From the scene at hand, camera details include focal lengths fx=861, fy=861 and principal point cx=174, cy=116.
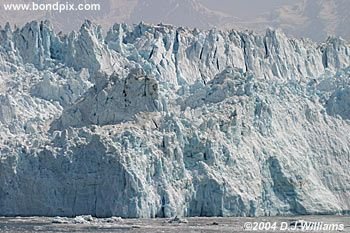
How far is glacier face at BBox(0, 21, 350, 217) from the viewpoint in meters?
36.6

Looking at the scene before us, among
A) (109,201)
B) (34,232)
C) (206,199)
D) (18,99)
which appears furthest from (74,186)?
(18,99)

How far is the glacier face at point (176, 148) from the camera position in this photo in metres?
36.6

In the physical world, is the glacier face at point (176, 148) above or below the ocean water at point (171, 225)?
above

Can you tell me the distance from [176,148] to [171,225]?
21.5 feet

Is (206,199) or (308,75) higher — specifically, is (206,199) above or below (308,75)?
below

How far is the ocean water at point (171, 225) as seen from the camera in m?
30.1

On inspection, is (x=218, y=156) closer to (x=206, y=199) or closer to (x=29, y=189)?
(x=206, y=199)

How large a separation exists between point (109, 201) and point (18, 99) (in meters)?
18.9

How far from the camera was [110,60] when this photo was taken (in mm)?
57719

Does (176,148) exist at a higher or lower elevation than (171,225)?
higher

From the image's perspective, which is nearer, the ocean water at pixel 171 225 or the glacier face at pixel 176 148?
the ocean water at pixel 171 225

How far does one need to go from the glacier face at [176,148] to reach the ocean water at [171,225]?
1878 mm

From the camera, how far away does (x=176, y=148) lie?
124ft

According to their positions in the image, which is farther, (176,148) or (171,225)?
(176,148)
